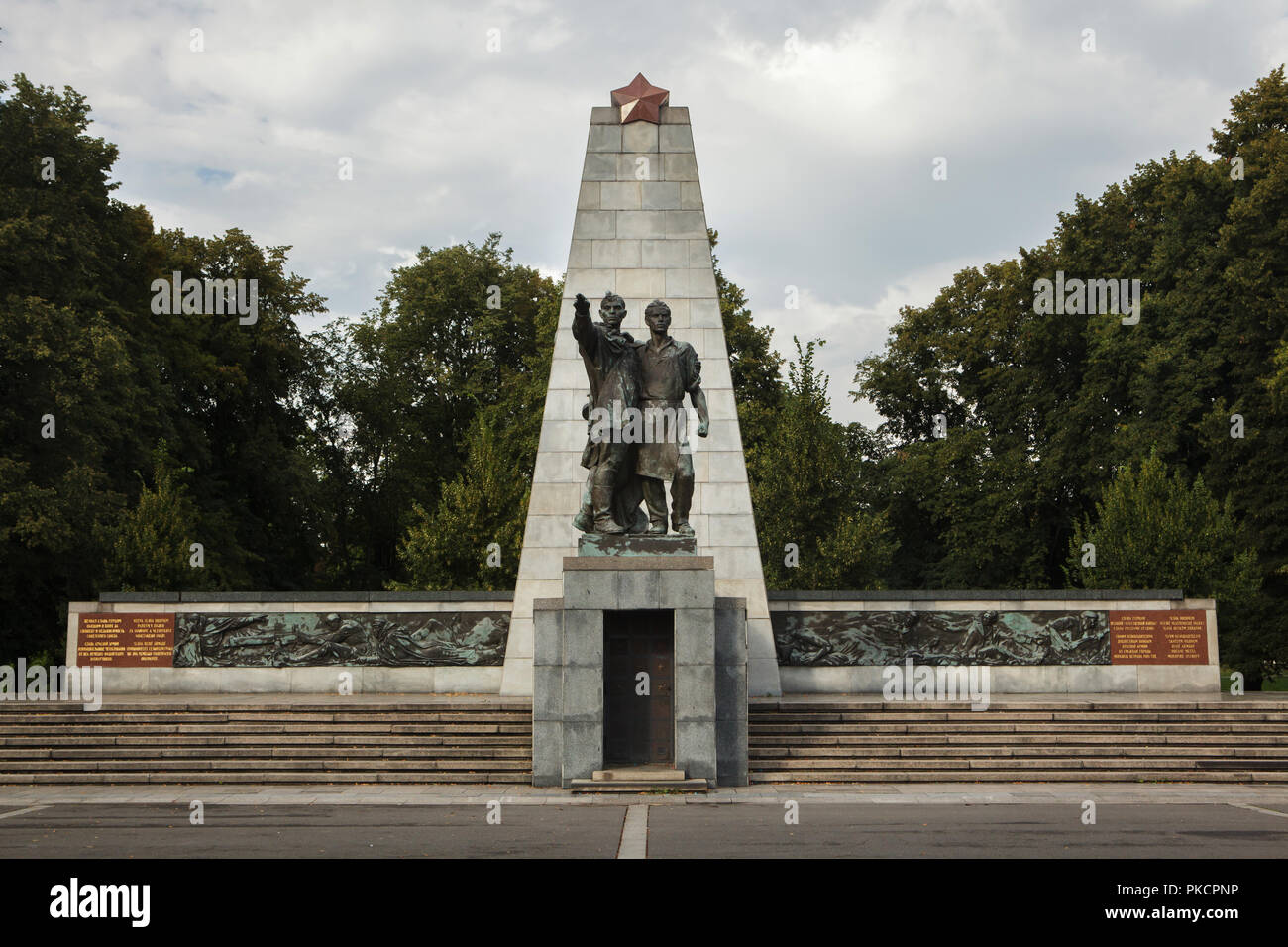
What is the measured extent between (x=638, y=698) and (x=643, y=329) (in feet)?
24.3

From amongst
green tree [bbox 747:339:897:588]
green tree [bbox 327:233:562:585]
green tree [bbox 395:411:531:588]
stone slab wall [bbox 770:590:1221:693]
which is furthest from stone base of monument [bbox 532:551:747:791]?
green tree [bbox 327:233:562:585]

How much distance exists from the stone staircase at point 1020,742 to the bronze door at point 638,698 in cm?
141

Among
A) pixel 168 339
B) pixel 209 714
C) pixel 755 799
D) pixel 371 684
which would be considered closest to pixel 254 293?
pixel 168 339

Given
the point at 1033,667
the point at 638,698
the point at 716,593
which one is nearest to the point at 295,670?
the point at 716,593

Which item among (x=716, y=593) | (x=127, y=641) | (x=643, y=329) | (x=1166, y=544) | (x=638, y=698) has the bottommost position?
(x=638, y=698)

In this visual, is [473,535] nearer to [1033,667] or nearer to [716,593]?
[716,593]

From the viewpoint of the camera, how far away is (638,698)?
530 inches

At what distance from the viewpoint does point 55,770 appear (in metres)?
14.0

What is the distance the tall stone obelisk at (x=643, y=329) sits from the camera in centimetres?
1853

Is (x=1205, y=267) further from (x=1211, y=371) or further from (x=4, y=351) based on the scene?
(x=4, y=351)

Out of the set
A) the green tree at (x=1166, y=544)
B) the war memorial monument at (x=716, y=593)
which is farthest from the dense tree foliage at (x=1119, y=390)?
the war memorial monument at (x=716, y=593)

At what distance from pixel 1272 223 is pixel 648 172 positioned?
1797 centimetres

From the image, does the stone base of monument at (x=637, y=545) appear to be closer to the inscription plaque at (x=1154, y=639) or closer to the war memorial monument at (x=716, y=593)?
the war memorial monument at (x=716, y=593)

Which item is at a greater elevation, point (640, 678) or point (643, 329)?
point (643, 329)
